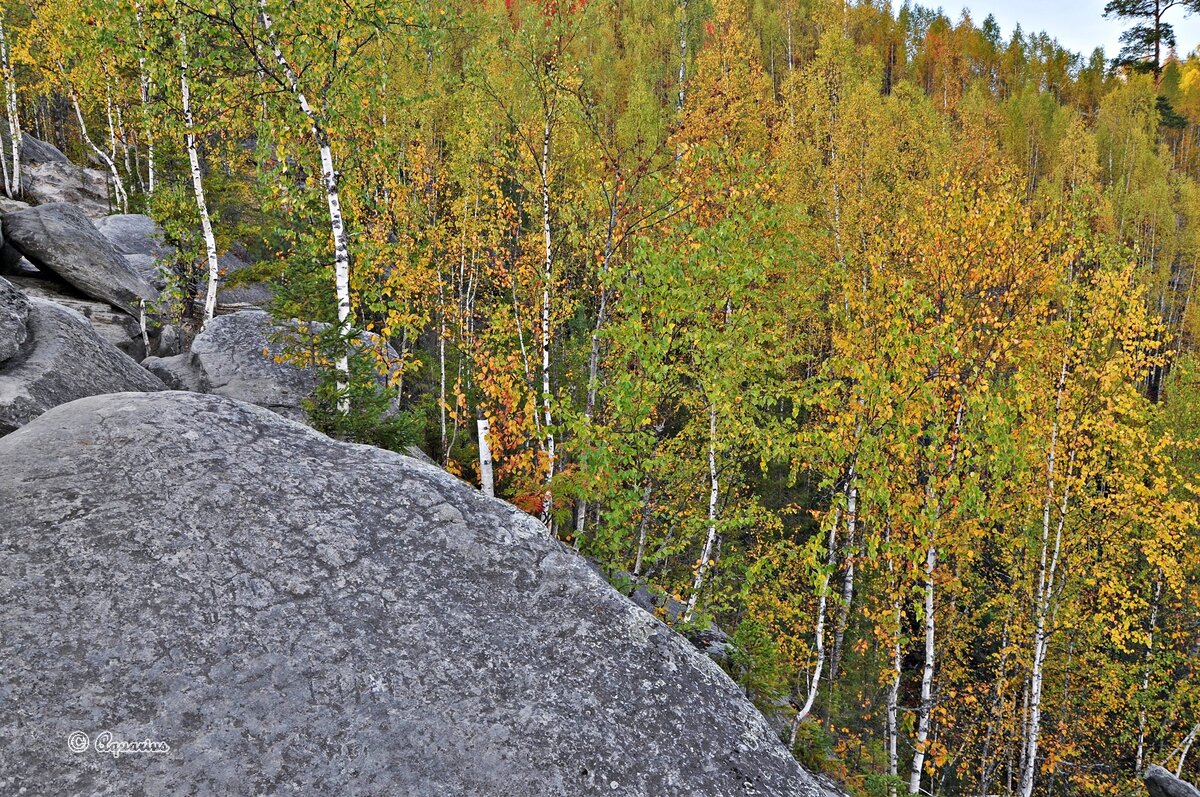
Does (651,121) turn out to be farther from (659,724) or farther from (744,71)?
(659,724)

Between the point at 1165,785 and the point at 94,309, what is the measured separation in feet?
106

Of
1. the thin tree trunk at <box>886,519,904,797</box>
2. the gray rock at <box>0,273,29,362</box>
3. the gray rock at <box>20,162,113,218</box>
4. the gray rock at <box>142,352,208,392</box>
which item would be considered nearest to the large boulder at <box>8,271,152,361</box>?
the gray rock at <box>142,352,208,392</box>

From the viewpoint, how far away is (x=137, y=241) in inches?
924

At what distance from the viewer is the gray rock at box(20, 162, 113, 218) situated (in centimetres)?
2911

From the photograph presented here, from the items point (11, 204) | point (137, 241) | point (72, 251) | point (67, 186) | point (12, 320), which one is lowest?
point (12, 320)

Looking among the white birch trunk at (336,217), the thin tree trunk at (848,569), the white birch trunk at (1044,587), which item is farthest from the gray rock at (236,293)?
the white birch trunk at (1044,587)

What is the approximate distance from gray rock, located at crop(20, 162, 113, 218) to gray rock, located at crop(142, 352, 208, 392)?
19.7 metres

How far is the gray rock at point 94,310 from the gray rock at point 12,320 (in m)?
8.40

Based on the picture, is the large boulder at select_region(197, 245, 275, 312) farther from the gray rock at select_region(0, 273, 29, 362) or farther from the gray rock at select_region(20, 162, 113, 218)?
the gray rock at select_region(0, 273, 29, 362)

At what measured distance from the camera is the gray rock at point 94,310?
16.8m

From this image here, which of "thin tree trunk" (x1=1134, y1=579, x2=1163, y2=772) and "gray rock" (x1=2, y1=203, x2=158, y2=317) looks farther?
"thin tree trunk" (x1=1134, y1=579, x2=1163, y2=772)

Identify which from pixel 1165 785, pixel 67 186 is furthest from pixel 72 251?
pixel 1165 785

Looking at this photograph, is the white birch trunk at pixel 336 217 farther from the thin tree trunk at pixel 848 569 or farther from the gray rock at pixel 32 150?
the gray rock at pixel 32 150

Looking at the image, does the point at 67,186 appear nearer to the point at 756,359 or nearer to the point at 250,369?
the point at 250,369
